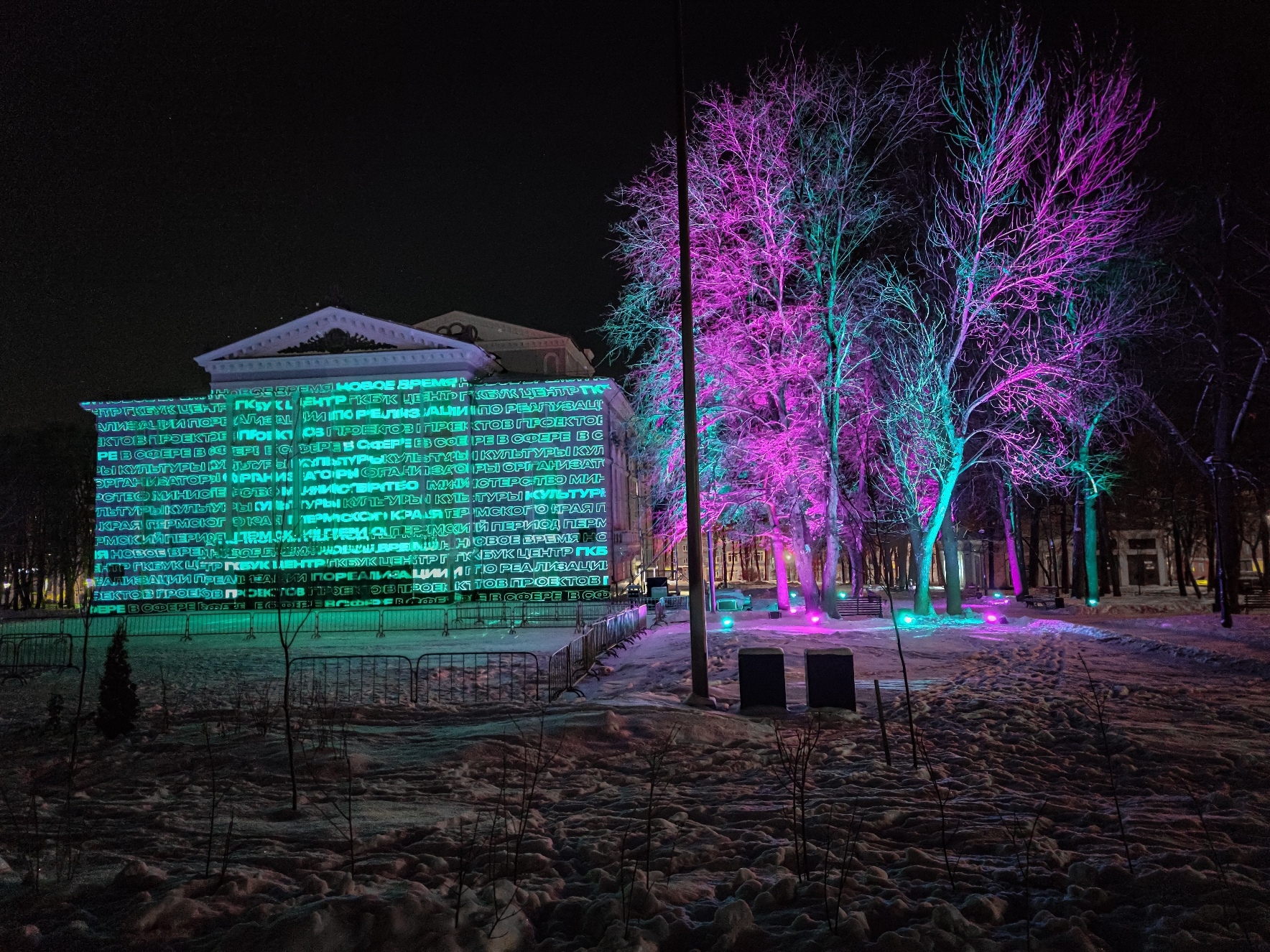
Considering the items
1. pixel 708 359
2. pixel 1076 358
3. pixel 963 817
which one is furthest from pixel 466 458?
pixel 963 817

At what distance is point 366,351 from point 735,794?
42.0 metres

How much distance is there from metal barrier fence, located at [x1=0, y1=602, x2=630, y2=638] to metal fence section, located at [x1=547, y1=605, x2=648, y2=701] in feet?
11.2

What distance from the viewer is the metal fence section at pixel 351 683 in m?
13.2

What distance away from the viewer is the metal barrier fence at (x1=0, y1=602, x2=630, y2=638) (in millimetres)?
28984

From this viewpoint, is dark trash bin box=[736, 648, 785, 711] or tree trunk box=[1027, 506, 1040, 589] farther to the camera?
tree trunk box=[1027, 506, 1040, 589]

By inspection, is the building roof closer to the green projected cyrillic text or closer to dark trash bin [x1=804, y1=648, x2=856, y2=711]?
the green projected cyrillic text

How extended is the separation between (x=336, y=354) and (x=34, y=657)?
25817mm

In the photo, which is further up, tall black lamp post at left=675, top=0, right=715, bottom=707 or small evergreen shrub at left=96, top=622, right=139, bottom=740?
tall black lamp post at left=675, top=0, right=715, bottom=707

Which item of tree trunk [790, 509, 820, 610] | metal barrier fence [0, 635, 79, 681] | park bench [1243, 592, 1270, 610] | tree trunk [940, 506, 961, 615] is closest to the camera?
metal barrier fence [0, 635, 79, 681]

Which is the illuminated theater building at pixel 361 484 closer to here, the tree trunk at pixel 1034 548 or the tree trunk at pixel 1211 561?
the tree trunk at pixel 1034 548

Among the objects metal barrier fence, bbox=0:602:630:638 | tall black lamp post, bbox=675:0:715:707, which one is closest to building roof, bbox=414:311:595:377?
metal barrier fence, bbox=0:602:630:638

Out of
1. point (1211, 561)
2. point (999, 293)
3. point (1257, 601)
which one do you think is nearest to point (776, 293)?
point (999, 293)

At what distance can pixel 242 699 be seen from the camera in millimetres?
13656

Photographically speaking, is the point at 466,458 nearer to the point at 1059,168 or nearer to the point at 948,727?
the point at 1059,168
